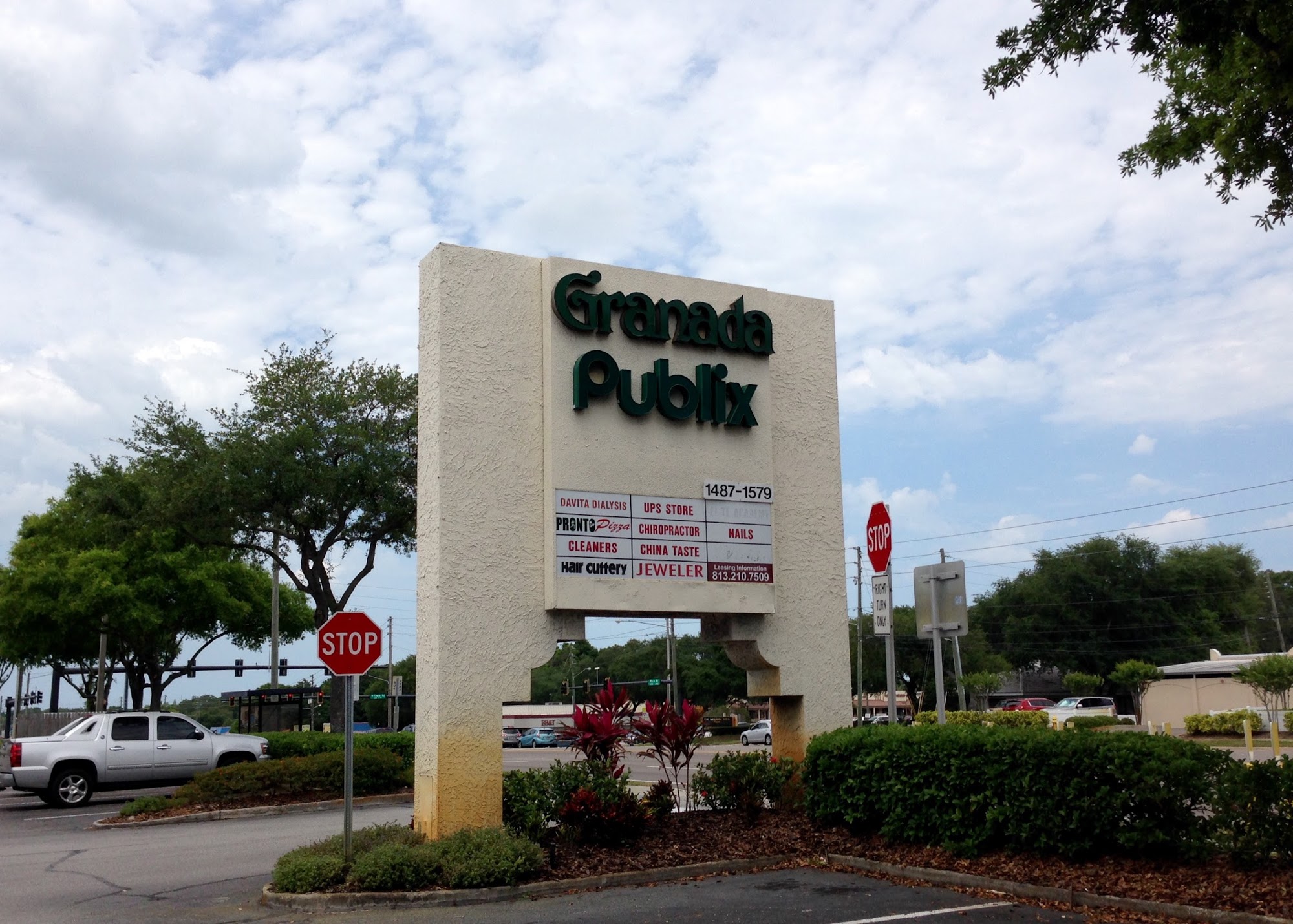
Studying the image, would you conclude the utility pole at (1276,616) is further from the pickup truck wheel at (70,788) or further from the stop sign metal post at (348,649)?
the stop sign metal post at (348,649)

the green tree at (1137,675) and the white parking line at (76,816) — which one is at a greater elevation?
the green tree at (1137,675)

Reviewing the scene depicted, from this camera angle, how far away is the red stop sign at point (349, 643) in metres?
10.8

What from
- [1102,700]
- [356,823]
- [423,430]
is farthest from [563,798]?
[1102,700]

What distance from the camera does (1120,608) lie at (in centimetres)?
7269

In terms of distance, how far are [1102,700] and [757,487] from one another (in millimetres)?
42254

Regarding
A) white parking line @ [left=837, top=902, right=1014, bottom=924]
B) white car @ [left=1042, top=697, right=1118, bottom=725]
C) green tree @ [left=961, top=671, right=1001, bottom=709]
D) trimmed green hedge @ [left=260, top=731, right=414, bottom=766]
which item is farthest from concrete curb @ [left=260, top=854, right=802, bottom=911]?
green tree @ [left=961, top=671, right=1001, bottom=709]

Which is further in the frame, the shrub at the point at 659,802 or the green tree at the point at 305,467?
the green tree at the point at 305,467

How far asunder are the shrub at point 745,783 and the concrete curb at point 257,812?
808 centimetres

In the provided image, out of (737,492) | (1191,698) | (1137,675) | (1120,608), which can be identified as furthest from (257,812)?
(1120,608)

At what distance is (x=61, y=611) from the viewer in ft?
117

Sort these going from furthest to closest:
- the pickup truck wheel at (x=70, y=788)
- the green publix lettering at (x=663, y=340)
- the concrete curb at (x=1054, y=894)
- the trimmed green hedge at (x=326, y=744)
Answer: the trimmed green hedge at (x=326, y=744)
the pickup truck wheel at (x=70, y=788)
the green publix lettering at (x=663, y=340)
the concrete curb at (x=1054, y=894)

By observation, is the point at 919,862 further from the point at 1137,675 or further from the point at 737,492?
the point at 1137,675

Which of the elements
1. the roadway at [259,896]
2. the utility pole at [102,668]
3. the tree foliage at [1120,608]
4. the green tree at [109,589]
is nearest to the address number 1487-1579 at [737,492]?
the roadway at [259,896]

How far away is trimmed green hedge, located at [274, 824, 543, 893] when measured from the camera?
416 inches
